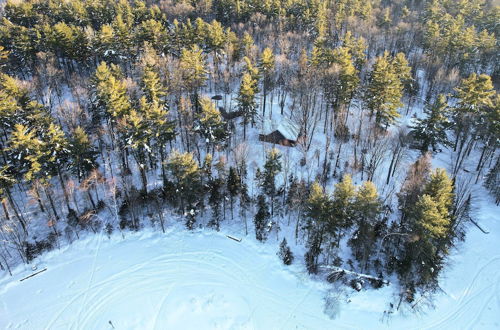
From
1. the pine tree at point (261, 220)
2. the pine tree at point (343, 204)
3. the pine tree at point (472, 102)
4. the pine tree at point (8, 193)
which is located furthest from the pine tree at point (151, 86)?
the pine tree at point (472, 102)

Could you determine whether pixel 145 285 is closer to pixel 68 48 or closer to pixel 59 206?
pixel 59 206

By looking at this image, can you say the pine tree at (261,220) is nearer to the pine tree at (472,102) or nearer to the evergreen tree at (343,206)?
the evergreen tree at (343,206)

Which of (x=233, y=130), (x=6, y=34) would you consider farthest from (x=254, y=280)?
(x=6, y=34)

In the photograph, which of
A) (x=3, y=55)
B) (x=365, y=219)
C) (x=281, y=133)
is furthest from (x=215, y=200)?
(x=3, y=55)

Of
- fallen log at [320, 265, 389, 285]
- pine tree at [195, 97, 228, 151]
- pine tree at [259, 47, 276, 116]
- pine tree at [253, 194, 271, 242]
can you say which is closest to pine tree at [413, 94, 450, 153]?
fallen log at [320, 265, 389, 285]

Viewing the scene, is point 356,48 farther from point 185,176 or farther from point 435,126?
point 185,176

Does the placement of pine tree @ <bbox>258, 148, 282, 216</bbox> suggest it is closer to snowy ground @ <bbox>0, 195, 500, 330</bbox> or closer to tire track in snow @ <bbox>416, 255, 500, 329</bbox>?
snowy ground @ <bbox>0, 195, 500, 330</bbox>
